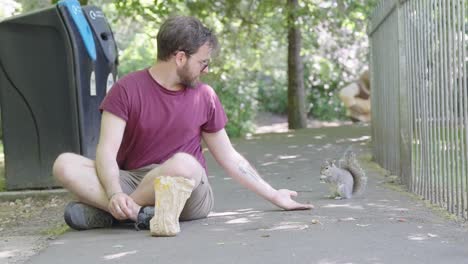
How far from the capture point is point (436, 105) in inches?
237

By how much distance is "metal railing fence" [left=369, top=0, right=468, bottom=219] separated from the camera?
17.6ft

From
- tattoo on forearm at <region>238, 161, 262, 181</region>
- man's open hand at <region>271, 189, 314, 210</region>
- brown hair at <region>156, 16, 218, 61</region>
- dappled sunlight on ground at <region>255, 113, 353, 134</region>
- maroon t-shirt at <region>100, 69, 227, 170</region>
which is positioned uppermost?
brown hair at <region>156, 16, 218, 61</region>

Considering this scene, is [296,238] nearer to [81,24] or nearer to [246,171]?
[246,171]

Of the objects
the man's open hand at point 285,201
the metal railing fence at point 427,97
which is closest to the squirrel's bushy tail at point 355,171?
the metal railing fence at point 427,97

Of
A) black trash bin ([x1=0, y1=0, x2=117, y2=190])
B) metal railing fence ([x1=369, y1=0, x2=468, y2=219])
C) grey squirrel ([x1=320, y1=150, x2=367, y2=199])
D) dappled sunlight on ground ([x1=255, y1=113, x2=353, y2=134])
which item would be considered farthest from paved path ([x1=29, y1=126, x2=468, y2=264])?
dappled sunlight on ground ([x1=255, y1=113, x2=353, y2=134])

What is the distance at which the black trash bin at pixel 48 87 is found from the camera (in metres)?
7.38

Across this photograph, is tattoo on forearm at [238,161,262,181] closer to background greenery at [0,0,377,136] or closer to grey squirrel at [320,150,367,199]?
grey squirrel at [320,150,367,199]

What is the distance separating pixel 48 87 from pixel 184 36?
2.89 metres

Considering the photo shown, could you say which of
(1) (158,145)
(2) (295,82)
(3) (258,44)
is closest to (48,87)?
(1) (158,145)

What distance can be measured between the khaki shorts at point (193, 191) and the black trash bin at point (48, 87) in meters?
2.17

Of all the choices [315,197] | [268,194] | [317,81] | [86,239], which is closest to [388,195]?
[315,197]

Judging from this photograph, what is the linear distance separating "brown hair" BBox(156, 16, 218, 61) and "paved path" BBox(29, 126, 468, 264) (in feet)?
3.65

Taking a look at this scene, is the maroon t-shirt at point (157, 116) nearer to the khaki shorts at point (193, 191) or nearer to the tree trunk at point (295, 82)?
the khaki shorts at point (193, 191)

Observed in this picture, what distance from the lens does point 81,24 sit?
7383mm
